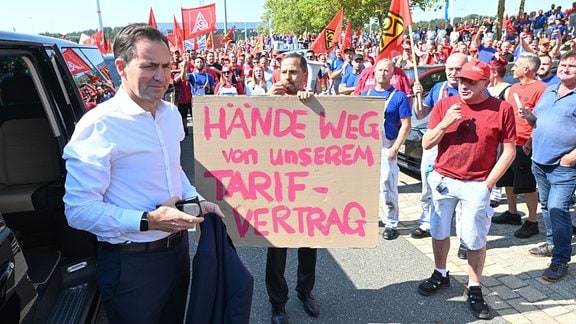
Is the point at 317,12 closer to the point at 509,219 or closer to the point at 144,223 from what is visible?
the point at 509,219

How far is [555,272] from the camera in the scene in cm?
369

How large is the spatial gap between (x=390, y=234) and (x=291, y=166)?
8.10 ft

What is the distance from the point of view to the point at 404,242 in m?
4.55

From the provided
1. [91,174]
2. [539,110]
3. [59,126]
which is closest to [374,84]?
[539,110]

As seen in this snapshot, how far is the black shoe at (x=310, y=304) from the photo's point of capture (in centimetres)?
321

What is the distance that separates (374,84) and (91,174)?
376 centimetres

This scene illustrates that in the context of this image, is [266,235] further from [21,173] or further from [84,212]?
[21,173]

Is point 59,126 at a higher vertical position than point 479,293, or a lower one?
higher

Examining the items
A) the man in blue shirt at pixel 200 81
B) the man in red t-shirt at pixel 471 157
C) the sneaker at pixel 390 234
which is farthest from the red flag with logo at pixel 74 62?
the man in blue shirt at pixel 200 81

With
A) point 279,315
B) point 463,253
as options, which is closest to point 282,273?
point 279,315

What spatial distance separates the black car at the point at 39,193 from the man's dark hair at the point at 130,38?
778 millimetres

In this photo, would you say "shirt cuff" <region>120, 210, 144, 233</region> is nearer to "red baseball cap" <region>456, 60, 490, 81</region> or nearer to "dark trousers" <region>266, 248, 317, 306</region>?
"dark trousers" <region>266, 248, 317, 306</region>

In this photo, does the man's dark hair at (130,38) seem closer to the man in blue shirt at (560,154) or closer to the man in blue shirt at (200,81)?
the man in blue shirt at (560,154)

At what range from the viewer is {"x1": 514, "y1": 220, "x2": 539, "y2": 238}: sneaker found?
Result: 459 cm
